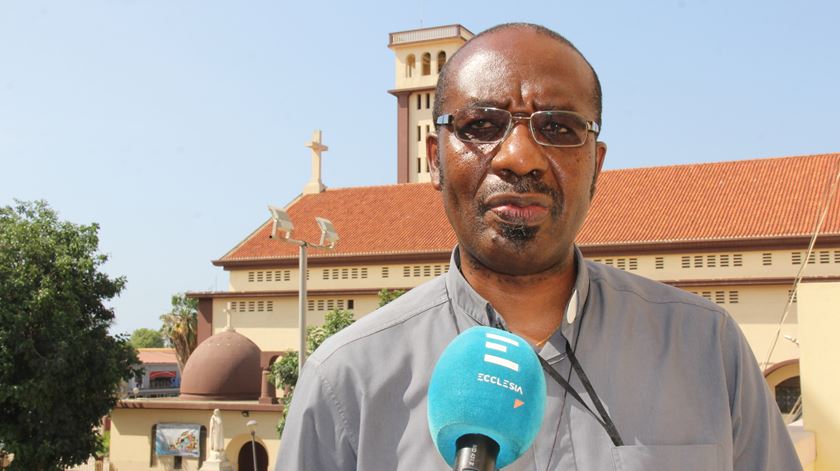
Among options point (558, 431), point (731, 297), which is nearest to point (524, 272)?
point (558, 431)

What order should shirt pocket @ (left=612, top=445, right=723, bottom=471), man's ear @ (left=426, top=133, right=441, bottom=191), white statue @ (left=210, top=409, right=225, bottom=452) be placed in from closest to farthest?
shirt pocket @ (left=612, top=445, right=723, bottom=471), man's ear @ (left=426, top=133, right=441, bottom=191), white statue @ (left=210, top=409, right=225, bottom=452)

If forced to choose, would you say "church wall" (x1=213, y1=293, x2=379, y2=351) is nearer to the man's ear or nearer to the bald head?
the man's ear

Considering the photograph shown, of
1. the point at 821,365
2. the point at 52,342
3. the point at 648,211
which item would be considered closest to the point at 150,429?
the point at 52,342

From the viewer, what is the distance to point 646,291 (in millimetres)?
1969

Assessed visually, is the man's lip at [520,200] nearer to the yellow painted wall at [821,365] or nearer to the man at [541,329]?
the man at [541,329]

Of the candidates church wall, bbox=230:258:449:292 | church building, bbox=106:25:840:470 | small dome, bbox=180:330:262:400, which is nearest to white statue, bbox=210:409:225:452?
church building, bbox=106:25:840:470

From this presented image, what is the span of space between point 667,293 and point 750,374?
24 centimetres

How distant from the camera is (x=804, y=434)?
23.7 ft

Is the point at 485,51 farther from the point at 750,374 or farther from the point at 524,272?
the point at 750,374

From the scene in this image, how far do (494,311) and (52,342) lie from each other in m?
26.4

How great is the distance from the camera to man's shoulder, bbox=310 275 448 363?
1.79m

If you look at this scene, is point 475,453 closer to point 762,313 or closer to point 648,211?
point 762,313

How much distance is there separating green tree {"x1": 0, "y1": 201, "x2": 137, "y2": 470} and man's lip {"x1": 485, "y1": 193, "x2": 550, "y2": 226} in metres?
25.2

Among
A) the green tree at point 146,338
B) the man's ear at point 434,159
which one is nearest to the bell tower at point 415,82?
the man's ear at point 434,159
